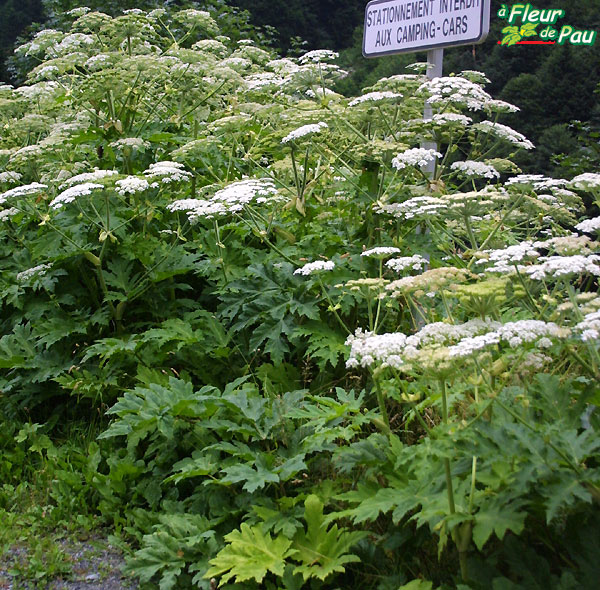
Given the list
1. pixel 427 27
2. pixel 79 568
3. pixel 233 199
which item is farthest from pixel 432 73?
pixel 79 568

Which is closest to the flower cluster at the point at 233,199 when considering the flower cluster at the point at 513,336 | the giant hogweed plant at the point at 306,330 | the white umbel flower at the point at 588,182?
the giant hogweed plant at the point at 306,330

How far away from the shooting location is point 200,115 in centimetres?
582

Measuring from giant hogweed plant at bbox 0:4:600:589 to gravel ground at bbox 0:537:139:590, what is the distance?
0.15 metres

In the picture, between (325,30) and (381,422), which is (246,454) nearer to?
(381,422)

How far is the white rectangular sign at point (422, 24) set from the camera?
14.1 feet

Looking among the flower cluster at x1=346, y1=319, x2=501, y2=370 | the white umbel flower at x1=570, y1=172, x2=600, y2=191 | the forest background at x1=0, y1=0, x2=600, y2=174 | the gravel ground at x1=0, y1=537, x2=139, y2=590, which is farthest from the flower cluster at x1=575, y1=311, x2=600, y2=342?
the forest background at x1=0, y1=0, x2=600, y2=174

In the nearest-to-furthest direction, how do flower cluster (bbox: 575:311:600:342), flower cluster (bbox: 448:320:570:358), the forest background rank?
flower cluster (bbox: 575:311:600:342)
flower cluster (bbox: 448:320:570:358)
the forest background

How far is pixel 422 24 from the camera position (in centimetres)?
457

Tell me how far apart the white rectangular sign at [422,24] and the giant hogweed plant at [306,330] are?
0.32 m

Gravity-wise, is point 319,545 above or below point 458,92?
below

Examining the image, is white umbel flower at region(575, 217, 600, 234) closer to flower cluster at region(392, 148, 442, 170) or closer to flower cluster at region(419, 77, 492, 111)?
flower cluster at region(392, 148, 442, 170)

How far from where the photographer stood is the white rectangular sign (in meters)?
4.30

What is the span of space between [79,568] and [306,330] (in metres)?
1.64

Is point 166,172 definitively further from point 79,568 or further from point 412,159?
point 79,568
